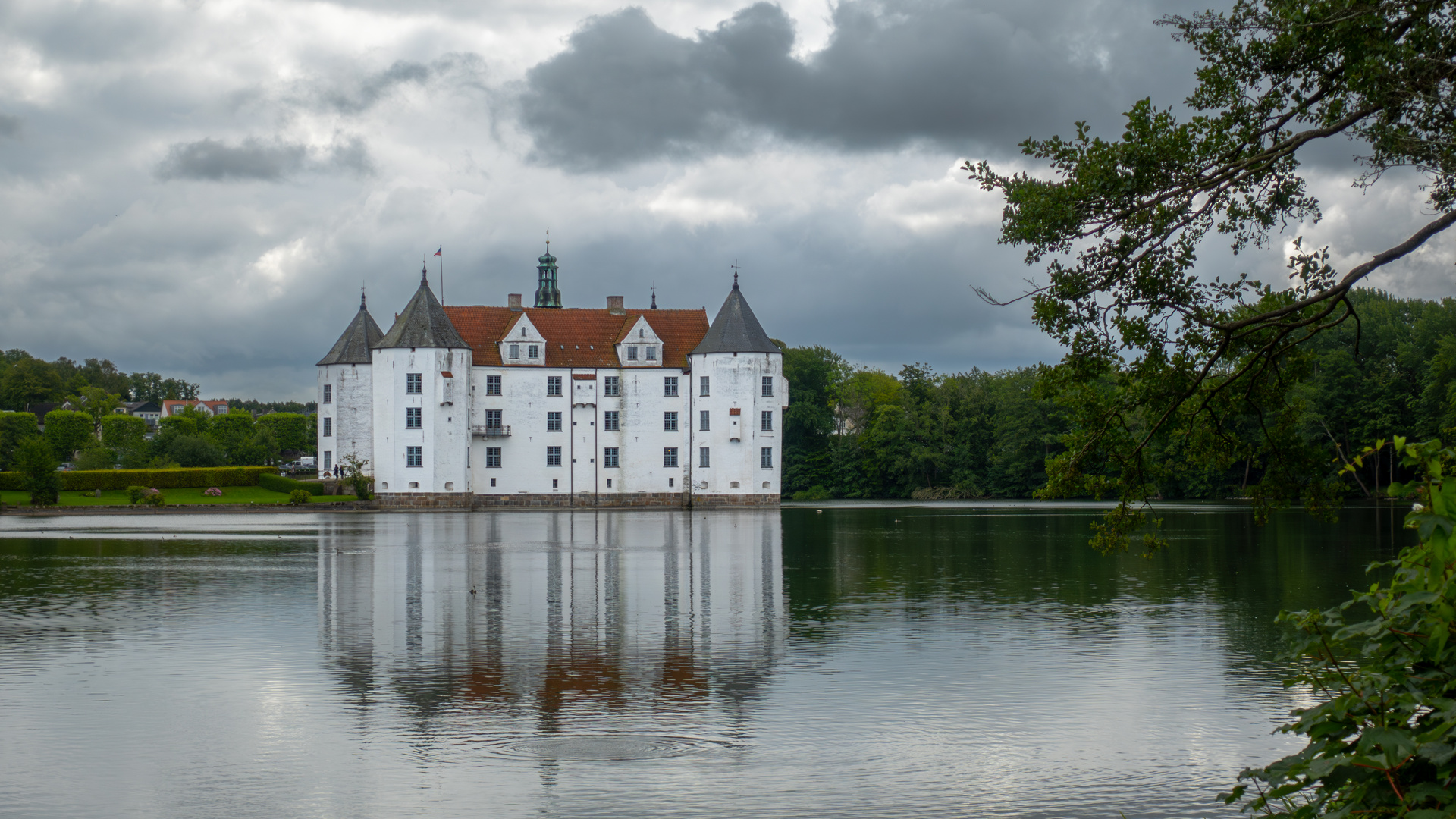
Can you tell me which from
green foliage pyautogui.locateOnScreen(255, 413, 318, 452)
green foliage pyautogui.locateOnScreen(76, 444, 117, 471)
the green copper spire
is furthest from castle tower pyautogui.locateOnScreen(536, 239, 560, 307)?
green foliage pyautogui.locateOnScreen(255, 413, 318, 452)

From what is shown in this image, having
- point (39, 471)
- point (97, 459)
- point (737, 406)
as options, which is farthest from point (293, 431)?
point (737, 406)

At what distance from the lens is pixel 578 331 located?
70688 millimetres

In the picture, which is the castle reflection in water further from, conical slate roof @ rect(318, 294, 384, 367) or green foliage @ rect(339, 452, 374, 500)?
conical slate roof @ rect(318, 294, 384, 367)

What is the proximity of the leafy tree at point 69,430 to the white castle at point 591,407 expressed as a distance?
Result: 39.4 m

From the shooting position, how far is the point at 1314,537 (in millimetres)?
38406

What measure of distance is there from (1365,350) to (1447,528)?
280 ft

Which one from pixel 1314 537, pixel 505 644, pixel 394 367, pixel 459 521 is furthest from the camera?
pixel 394 367

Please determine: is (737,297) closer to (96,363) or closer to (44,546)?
(44,546)

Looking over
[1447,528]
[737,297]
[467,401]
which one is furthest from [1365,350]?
[1447,528]

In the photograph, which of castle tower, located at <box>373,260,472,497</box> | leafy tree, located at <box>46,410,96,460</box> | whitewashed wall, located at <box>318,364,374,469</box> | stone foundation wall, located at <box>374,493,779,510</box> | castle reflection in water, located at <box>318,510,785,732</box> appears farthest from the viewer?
leafy tree, located at <box>46,410,96,460</box>

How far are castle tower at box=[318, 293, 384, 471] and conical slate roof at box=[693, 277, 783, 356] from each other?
18523 millimetres

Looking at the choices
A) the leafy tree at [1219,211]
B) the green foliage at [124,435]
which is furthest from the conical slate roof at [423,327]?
the leafy tree at [1219,211]

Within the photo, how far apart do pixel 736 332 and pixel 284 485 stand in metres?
25.6

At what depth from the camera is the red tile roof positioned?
6938 cm
